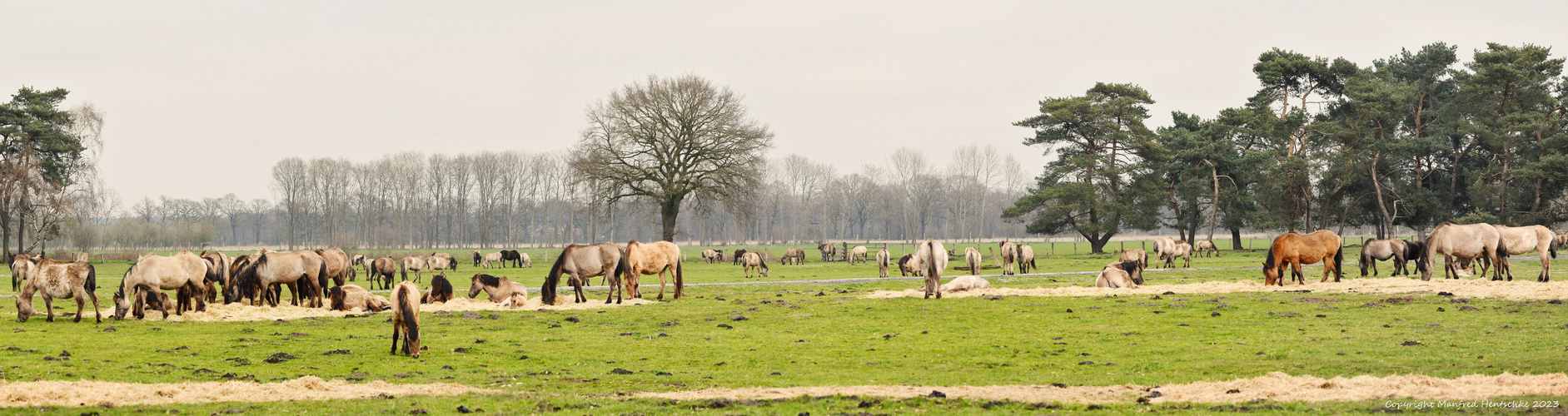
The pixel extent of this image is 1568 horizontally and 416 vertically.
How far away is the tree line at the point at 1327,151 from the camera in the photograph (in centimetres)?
5741

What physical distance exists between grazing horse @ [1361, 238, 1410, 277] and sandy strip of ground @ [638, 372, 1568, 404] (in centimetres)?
2340

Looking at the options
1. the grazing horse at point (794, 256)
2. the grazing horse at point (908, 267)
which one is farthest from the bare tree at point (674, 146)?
the grazing horse at point (908, 267)

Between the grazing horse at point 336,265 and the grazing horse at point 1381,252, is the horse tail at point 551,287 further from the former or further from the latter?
the grazing horse at point 1381,252

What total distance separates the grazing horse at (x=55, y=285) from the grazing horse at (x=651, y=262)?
11.2m

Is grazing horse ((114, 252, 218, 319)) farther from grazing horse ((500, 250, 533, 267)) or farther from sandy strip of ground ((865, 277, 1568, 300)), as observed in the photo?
grazing horse ((500, 250, 533, 267))

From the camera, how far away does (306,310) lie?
74.3ft

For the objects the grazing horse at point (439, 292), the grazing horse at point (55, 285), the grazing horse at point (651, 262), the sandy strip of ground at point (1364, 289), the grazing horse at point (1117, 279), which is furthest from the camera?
the grazing horse at point (1117, 279)

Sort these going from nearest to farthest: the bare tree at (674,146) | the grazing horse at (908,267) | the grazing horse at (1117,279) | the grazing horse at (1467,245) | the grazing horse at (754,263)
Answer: the grazing horse at (1467,245)
the grazing horse at (1117,279)
the grazing horse at (908,267)
the grazing horse at (754,263)
the bare tree at (674,146)

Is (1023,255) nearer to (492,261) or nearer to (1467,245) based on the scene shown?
(1467,245)

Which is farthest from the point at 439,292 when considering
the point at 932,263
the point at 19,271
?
the point at 19,271

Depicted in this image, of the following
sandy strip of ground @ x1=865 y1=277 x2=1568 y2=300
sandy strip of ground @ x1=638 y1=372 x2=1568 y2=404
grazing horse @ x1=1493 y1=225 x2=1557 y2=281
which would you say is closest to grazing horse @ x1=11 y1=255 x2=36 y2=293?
sandy strip of ground @ x1=865 y1=277 x2=1568 y2=300

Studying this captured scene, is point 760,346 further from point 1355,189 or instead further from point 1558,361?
point 1355,189

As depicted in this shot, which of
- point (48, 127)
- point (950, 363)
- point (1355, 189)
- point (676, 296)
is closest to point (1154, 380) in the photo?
point (950, 363)

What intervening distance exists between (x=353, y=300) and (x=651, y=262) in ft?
23.8
